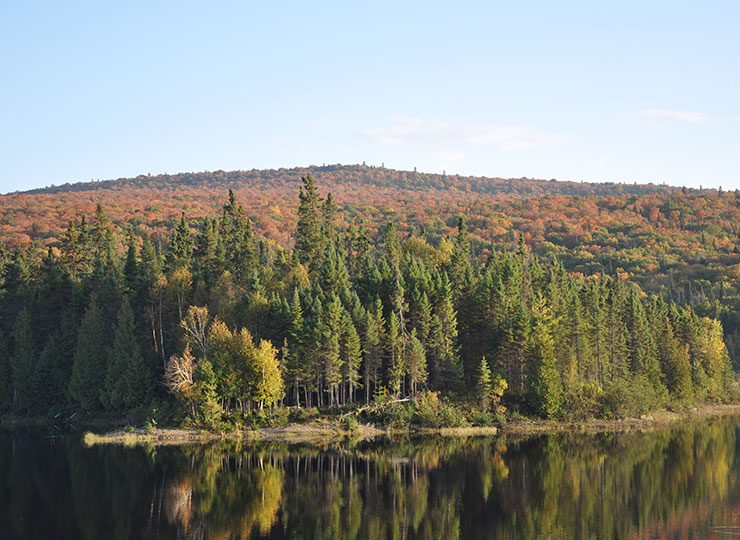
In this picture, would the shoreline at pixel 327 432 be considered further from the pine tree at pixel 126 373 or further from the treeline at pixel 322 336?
the pine tree at pixel 126 373

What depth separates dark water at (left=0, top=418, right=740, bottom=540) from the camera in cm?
4781

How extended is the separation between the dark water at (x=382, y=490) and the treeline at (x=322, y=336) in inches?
490

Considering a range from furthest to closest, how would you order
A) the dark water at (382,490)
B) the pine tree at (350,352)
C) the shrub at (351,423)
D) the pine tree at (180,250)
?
the pine tree at (180,250)
the pine tree at (350,352)
the shrub at (351,423)
the dark water at (382,490)

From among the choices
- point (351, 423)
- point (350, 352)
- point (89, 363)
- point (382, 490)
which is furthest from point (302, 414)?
point (382, 490)

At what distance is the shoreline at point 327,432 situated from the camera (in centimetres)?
8500

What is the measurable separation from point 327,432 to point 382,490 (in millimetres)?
29231

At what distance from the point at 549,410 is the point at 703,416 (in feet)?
101

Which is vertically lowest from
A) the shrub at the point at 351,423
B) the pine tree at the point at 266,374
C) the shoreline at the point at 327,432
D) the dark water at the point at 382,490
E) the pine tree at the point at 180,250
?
the shoreline at the point at 327,432

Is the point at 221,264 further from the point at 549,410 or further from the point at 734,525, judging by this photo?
the point at 734,525

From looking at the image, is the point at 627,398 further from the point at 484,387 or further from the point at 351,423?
the point at 351,423

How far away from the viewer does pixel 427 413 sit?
297 ft

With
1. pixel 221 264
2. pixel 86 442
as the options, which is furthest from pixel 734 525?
pixel 221 264

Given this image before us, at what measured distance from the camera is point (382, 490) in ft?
191

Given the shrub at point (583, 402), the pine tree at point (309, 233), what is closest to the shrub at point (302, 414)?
the pine tree at point (309, 233)
